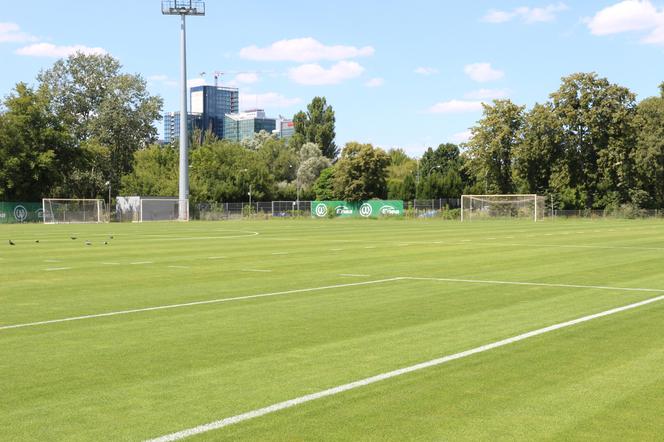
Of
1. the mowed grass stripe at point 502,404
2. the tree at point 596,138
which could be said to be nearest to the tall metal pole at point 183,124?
the tree at point 596,138

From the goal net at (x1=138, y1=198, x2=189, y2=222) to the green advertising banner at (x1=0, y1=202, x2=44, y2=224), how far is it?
1109 cm

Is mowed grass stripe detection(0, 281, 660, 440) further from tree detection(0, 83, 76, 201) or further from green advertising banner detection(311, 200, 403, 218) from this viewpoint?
tree detection(0, 83, 76, 201)

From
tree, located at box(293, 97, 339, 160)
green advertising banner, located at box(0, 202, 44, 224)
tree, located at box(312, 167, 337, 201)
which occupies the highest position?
tree, located at box(293, 97, 339, 160)

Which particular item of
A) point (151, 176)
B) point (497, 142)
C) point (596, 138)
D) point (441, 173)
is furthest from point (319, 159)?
point (596, 138)

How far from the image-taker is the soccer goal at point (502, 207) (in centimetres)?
8125

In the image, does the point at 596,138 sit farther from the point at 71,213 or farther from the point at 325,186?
the point at 71,213

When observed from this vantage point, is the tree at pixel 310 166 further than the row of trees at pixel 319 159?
Yes

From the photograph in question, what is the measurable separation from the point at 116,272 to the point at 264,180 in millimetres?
102113

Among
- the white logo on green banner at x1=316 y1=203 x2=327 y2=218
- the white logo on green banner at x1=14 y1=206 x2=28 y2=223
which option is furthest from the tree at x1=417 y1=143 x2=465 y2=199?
the white logo on green banner at x1=14 y1=206 x2=28 y2=223

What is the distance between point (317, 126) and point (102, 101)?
151 feet

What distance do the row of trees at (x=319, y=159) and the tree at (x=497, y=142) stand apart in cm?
13

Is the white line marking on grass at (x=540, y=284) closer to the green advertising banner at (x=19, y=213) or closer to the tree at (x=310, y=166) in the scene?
the green advertising banner at (x=19, y=213)

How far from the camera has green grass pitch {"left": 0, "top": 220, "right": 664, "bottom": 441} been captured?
18.7 feet

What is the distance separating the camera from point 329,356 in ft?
26.5
